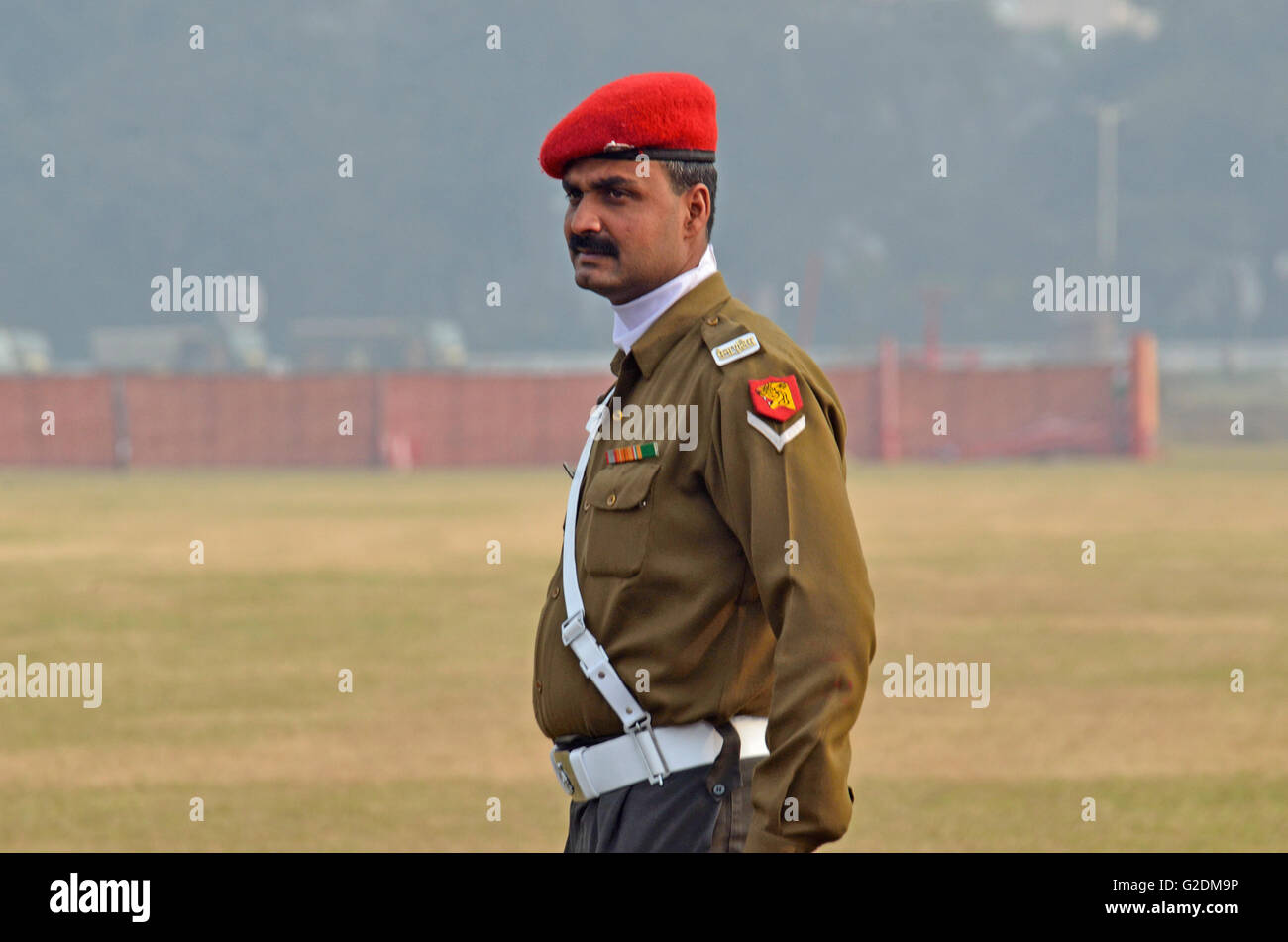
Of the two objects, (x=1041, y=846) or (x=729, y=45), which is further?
(x=729, y=45)

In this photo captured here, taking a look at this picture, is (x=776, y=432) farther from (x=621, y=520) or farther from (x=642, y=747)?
(x=642, y=747)

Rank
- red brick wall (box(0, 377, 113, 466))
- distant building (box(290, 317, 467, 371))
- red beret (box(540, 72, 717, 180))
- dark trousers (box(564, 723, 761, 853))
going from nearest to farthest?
dark trousers (box(564, 723, 761, 853)) → red beret (box(540, 72, 717, 180)) → red brick wall (box(0, 377, 113, 466)) → distant building (box(290, 317, 467, 371))

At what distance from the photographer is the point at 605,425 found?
2.76 m

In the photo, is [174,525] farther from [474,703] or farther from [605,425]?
[605,425]

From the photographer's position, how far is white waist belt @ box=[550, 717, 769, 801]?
2555 mm

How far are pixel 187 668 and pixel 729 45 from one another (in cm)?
10020

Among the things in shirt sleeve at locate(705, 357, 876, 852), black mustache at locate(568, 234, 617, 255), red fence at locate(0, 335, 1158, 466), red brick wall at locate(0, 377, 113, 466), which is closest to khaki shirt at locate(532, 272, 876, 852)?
shirt sleeve at locate(705, 357, 876, 852)

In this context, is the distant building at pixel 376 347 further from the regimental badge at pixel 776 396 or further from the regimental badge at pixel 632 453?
the regimental badge at pixel 776 396

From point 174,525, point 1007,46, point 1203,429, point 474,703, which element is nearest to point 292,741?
point 474,703

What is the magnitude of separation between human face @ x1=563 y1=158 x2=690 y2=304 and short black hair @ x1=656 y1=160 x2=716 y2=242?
0.01 metres

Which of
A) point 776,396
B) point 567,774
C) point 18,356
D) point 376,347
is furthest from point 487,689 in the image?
point 376,347

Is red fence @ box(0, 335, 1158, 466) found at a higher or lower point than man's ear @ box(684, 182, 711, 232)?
higher

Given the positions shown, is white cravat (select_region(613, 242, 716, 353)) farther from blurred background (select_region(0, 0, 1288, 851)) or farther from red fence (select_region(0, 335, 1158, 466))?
red fence (select_region(0, 335, 1158, 466))

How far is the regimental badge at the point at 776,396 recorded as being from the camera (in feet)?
7.99
